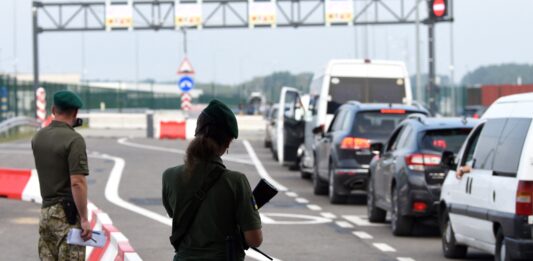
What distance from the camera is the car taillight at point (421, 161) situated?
59.0 ft

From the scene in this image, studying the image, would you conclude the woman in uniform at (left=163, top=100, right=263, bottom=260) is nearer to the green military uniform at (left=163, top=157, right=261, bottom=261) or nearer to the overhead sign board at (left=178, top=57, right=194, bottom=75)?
the green military uniform at (left=163, top=157, right=261, bottom=261)

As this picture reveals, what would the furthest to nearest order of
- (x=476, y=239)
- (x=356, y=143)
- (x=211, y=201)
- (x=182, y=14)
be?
(x=182, y=14)
(x=356, y=143)
(x=476, y=239)
(x=211, y=201)

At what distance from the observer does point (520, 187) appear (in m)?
12.4

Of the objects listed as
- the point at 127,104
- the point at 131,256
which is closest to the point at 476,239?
the point at 131,256

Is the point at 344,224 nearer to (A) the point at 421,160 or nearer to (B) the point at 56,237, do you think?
(A) the point at 421,160

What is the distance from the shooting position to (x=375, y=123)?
23.4m

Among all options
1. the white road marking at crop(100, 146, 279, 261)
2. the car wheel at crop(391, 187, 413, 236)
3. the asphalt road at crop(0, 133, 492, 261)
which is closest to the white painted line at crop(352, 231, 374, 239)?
the asphalt road at crop(0, 133, 492, 261)

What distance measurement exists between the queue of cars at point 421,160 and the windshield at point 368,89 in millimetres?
20

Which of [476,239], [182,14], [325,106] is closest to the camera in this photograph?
[476,239]

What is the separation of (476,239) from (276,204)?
10304 mm

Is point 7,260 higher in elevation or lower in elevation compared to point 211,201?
lower

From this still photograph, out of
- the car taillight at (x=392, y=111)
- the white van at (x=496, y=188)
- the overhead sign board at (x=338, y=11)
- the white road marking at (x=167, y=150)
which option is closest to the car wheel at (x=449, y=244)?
the white van at (x=496, y=188)

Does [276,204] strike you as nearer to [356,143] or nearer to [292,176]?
[356,143]

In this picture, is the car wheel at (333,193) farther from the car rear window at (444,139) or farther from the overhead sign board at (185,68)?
the overhead sign board at (185,68)
